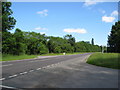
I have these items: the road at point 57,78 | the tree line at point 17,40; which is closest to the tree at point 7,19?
the tree line at point 17,40

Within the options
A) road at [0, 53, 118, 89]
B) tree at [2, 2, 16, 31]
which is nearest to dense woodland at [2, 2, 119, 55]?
tree at [2, 2, 16, 31]

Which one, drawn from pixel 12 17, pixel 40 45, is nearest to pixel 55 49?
pixel 40 45

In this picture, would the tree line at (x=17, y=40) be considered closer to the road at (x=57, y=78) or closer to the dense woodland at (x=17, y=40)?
the dense woodland at (x=17, y=40)

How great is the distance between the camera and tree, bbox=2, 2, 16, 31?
3134cm

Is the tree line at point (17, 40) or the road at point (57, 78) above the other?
the tree line at point (17, 40)

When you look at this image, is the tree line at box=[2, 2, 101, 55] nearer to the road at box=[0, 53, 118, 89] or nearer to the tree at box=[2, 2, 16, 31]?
the tree at box=[2, 2, 16, 31]

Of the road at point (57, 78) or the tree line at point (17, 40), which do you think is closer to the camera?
the road at point (57, 78)

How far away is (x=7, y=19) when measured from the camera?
31672 mm

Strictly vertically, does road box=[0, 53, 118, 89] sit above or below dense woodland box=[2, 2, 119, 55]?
below

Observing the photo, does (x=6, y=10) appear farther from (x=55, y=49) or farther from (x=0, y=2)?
(x=55, y=49)

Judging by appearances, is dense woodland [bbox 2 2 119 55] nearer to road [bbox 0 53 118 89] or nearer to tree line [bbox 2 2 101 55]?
tree line [bbox 2 2 101 55]

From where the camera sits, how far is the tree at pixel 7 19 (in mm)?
31344

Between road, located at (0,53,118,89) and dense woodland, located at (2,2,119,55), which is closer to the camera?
road, located at (0,53,118,89)

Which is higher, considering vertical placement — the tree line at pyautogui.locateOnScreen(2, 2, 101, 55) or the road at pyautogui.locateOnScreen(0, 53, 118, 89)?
the tree line at pyautogui.locateOnScreen(2, 2, 101, 55)
